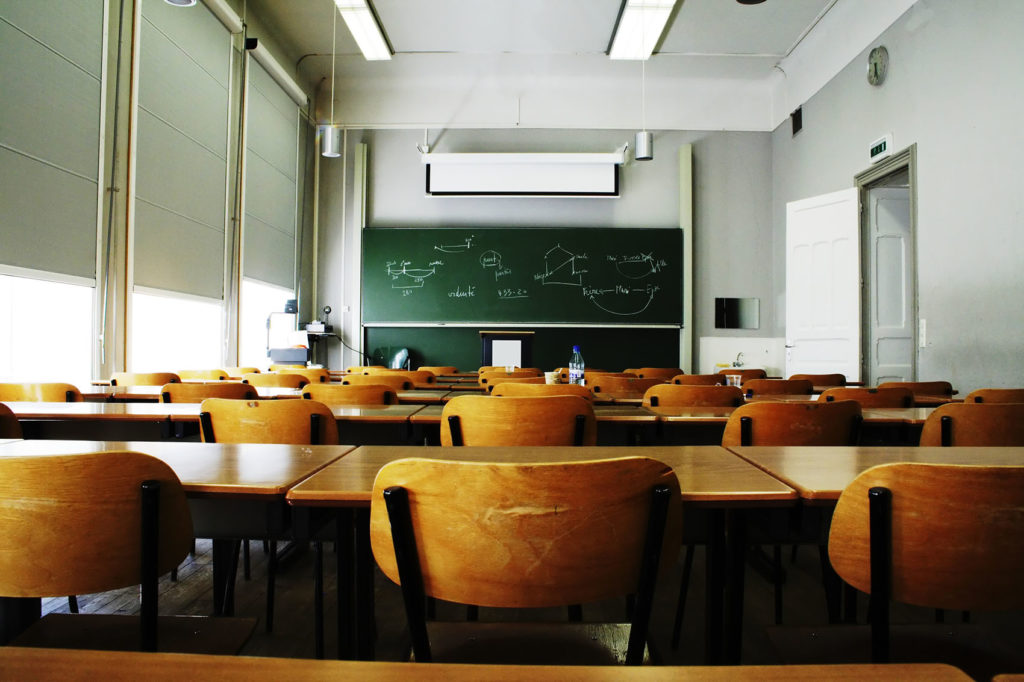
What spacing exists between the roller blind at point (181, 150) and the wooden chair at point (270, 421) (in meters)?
3.36

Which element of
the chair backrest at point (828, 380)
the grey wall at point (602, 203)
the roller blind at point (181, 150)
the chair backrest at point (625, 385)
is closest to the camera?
the chair backrest at point (625, 385)

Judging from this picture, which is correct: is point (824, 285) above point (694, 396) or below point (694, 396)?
above

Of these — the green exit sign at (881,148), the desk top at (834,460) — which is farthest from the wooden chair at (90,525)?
the green exit sign at (881,148)

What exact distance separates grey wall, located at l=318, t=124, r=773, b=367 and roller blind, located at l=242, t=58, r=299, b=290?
676mm

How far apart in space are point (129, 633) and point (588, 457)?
93cm

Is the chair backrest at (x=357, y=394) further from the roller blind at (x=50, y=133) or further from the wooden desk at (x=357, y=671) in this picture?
the roller blind at (x=50, y=133)

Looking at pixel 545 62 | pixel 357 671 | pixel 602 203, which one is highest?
pixel 545 62

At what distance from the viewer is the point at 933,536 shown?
0.79 meters

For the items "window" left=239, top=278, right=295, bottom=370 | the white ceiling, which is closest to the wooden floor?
"window" left=239, top=278, right=295, bottom=370

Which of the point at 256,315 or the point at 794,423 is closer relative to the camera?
the point at 794,423

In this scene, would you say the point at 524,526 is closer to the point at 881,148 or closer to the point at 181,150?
the point at 181,150

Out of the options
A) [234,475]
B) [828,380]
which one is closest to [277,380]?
[234,475]

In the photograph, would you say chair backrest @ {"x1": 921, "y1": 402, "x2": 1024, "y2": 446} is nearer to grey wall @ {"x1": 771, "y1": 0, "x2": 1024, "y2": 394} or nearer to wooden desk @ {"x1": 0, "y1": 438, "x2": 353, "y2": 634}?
wooden desk @ {"x1": 0, "y1": 438, "x2": 353, "y2": 634}

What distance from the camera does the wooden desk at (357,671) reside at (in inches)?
19.5
